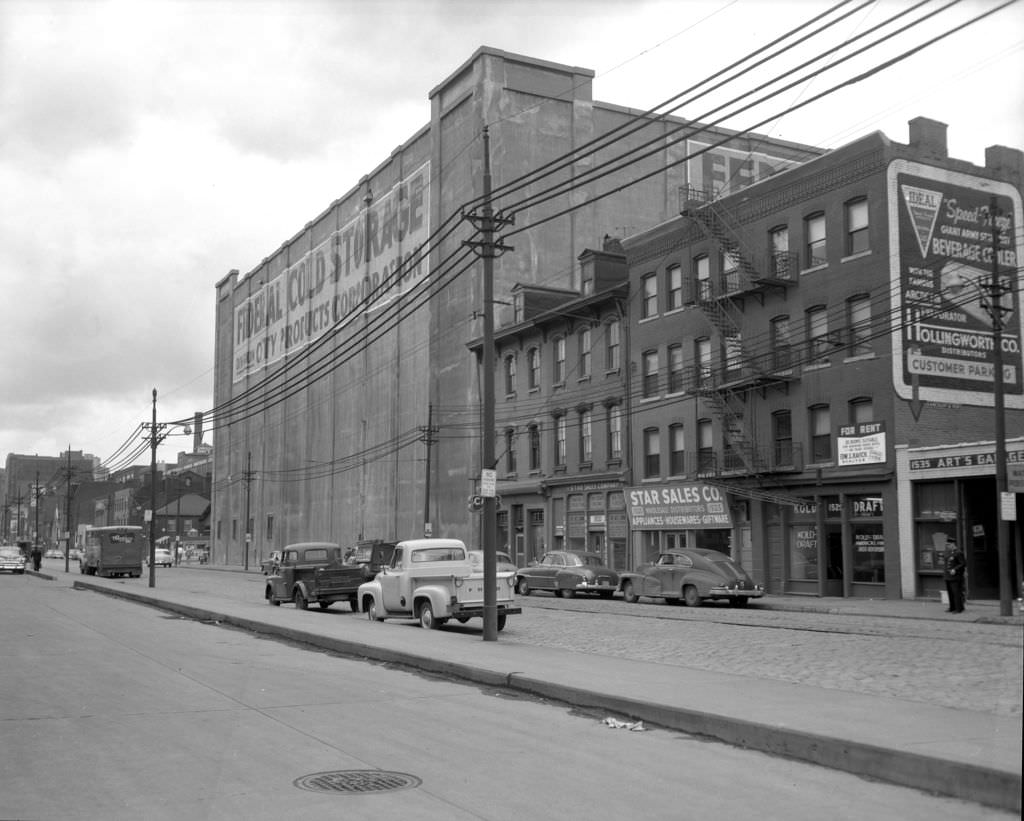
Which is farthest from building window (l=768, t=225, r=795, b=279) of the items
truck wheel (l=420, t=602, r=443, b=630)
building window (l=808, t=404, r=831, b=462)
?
truck wheel (l=420, t=602, r=443, b=630)

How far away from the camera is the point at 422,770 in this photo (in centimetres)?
853

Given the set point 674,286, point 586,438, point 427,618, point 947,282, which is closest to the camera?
point 427,618

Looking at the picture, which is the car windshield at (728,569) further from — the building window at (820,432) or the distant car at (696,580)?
the building window at (820,432)

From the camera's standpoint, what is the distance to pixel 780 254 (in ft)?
120

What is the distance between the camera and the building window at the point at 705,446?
3916 centimetres

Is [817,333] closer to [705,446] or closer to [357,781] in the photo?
[705,446]

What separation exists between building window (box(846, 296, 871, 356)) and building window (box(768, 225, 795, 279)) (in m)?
2.87

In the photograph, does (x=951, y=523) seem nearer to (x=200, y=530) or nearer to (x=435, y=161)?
(x=435, y=161)

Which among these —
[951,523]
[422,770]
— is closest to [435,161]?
[951,523]

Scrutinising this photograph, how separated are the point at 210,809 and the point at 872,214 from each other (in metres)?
30.7

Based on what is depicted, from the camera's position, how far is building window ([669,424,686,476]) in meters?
41.5

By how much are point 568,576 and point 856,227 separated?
15.0 meters

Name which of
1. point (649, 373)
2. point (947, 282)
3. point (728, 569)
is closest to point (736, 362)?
point (649, 373)

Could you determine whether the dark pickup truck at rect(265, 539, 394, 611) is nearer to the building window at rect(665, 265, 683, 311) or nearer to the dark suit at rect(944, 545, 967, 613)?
the dark suit at rect(944, 545, 967, 613)
